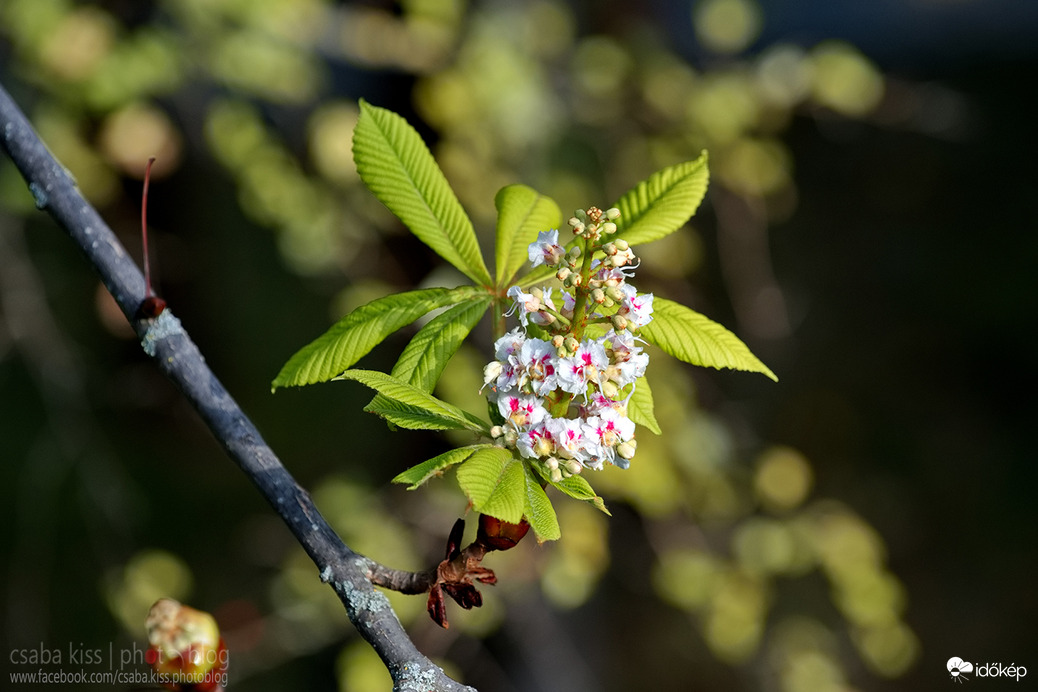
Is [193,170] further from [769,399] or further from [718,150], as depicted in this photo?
[769,399]

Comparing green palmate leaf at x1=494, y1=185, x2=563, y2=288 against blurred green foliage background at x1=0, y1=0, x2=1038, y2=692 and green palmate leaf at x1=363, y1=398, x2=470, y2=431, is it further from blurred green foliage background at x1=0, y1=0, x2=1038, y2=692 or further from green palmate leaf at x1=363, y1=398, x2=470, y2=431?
blurred green foliage background at x1=0, y1=0, x2=1038, y2=692

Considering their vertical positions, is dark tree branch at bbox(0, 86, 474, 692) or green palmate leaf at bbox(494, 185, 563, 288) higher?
green palmate leaf at bbox(494, 185, 563, 288)

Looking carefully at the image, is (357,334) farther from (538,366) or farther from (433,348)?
(538,366)

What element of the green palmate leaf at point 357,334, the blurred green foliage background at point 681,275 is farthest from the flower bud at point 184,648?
the blurred green foliage background at point 681,275

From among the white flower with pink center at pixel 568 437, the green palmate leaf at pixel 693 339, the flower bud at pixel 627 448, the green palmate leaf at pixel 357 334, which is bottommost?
the green palmate leaf at pixel 357 334

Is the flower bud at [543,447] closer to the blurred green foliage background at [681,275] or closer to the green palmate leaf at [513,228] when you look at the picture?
the green palmate leaf at [513,228]

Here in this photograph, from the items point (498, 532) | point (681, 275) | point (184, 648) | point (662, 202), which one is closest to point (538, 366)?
point (498, 532)

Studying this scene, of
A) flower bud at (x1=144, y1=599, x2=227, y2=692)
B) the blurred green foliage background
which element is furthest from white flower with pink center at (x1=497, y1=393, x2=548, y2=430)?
the blurred green foliage background
